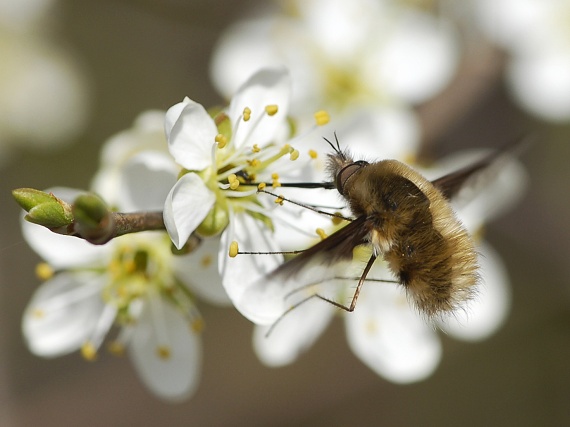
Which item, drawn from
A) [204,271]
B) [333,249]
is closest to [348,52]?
[204,271]

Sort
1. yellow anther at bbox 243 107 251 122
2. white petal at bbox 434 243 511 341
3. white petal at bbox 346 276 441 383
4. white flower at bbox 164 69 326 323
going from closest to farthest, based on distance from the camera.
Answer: white flower at bbox 164 69 326 323 < yellow anther at bbox 243 107 251 122 < white petal at bbox 346 276 441 383 < white petal at bbox 434 243 511 341

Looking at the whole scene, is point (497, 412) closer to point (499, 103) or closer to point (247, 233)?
point (499, 103)

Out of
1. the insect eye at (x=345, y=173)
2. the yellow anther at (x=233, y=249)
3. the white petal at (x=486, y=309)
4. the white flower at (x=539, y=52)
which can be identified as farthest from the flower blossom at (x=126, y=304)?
the white flower at (x=539, y=52)

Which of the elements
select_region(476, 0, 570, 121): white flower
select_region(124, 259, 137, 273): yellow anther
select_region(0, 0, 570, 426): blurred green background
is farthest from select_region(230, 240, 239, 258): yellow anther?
select_region(476, 0, 570, 121): white flower

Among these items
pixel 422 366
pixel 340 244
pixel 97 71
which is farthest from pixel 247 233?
pixel 97 71

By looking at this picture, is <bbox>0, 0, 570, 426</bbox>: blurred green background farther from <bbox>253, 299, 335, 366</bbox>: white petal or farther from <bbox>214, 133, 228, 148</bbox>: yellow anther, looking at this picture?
<bbox>214, 133, 228, 148</bbox>: yellow anther

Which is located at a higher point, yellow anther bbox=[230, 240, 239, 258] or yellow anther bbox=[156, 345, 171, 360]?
yellow anther bbox=[230, 240, 239, 258]
